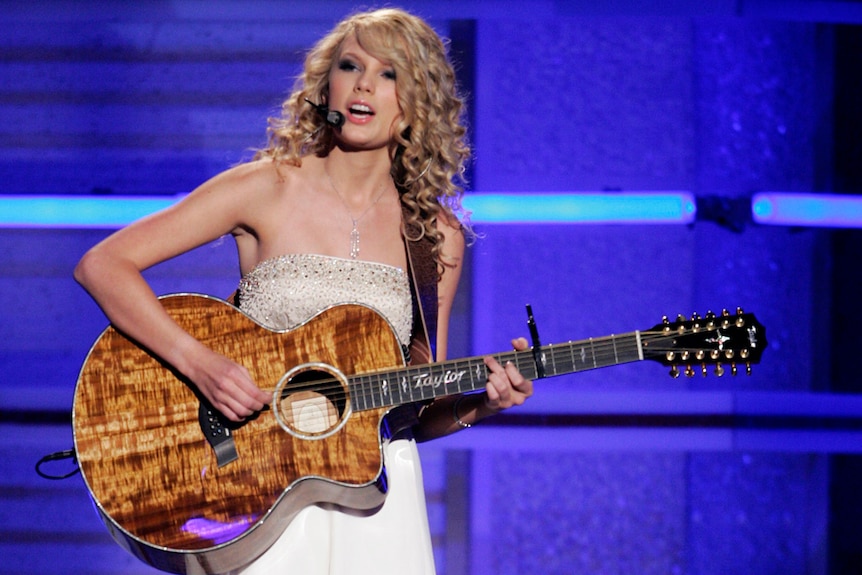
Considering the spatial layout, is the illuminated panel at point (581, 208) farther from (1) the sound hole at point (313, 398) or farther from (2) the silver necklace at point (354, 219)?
(1) the sound hole at point (313, 398)

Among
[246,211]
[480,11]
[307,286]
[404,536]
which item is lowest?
[404,536]

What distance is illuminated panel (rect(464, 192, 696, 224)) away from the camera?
3125mm

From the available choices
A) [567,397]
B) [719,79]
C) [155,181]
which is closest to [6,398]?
[155,181]

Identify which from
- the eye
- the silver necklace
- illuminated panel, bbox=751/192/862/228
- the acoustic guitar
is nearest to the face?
the eye

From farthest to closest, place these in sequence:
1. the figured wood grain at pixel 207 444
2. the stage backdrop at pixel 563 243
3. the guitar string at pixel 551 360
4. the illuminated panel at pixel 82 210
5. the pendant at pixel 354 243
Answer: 1. the stage backdrop at pixel 563 243
2. the illuminated panel at pixel 82 210
3. the pendant at pixel 354 243
4. the guitar string at pixel 551 360
5. the figured wood grain at pixel 207 444

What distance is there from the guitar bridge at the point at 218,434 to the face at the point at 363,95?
0.66 meters

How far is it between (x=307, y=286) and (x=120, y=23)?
1.82 metres

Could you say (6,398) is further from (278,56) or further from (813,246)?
(813,246)

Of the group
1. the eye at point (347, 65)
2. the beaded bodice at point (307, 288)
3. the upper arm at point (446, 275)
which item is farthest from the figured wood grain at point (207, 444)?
the eye at point (347, 65)

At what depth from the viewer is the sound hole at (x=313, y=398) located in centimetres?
179

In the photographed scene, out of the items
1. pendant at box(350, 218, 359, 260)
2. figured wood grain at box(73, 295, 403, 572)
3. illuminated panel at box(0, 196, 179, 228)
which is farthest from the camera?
illuminated panel at box(0, 196, 179, 228)

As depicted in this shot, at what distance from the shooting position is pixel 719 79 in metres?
3.33

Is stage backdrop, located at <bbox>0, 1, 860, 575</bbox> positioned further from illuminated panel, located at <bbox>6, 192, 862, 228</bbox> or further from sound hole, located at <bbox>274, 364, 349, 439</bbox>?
sound hole, located at <bbox>274, 364, 349, 439</bbox>

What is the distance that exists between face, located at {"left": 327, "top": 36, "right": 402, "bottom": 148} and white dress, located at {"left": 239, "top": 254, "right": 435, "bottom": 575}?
28cm
